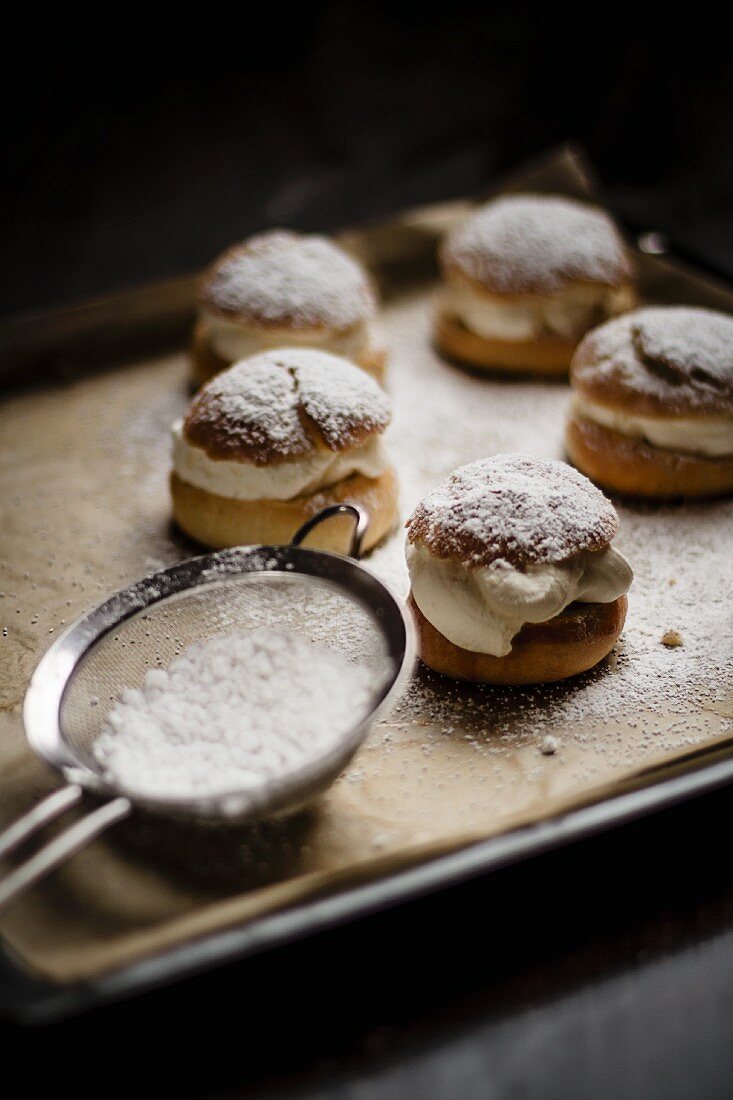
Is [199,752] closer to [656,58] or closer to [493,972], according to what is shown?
[493,972]

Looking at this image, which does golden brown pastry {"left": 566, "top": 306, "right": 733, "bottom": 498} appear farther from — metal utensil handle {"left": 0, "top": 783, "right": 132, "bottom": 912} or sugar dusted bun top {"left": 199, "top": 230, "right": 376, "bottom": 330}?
metal utensil handle {"left": 0, "top": 783, "right": 132, "bottom": 912}

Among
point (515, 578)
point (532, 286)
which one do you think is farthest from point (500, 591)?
point (532, 286)

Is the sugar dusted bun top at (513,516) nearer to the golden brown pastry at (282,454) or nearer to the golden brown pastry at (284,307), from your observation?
the golden brown pastry at (282,454)

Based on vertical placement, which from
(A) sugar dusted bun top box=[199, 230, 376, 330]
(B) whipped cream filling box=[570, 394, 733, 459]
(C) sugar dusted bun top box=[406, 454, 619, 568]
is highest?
(C) sugar dusted bun top box=[406, 454, 619, 568]

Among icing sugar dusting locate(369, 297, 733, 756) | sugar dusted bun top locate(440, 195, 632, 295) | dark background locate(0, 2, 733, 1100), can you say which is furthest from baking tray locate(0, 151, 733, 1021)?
dark background locate(0, 2, 733, 1100)

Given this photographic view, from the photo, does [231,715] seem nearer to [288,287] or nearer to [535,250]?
[288,287]

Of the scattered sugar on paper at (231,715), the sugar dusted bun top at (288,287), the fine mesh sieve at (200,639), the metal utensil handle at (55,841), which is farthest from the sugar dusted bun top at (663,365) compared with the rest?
the metal utensil handle at (55,841)
